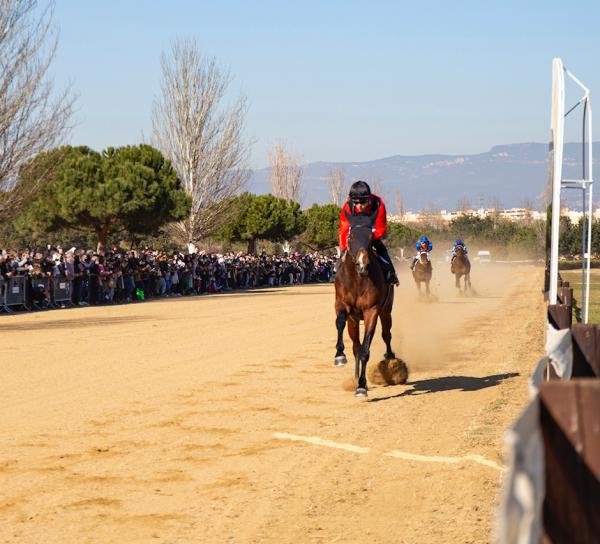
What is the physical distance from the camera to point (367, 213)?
12.2 meters

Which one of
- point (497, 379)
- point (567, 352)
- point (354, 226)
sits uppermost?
point (354, 226)

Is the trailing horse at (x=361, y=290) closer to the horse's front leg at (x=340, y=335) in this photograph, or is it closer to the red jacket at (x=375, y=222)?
the horse's front leg at (x=340, y=335)

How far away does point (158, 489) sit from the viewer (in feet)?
24.3

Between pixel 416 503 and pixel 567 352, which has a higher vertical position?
pixel 567 352

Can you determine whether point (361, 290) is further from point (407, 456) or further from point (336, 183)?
point (336, 183)

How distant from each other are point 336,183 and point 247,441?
121380mm

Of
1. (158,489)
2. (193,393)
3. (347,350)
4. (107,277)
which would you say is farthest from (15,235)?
(158,489)

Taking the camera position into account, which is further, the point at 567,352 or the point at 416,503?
the point at 416,503

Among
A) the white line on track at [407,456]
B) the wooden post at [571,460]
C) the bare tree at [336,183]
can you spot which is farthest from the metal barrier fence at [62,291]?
the bare tree at [336,183]

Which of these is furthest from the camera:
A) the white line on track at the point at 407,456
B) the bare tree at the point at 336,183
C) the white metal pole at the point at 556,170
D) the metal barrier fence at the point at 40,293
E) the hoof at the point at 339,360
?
the bare tree at the point at 336,183

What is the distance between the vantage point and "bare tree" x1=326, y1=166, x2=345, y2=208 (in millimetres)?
129875

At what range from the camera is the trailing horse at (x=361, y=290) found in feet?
39.2

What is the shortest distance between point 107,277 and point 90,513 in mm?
27262

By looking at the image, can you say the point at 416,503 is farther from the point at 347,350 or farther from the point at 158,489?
the point at 347,350
